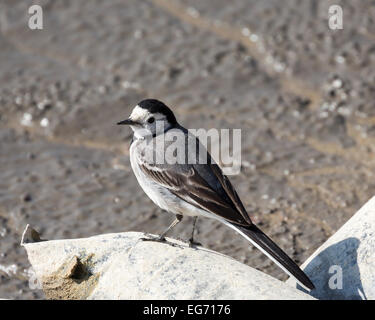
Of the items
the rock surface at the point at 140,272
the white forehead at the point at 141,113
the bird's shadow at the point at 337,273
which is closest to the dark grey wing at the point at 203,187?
the rock surface at the point at 140,272

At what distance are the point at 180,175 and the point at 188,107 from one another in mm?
3412

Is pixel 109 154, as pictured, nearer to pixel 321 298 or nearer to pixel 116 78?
pixel 116 78

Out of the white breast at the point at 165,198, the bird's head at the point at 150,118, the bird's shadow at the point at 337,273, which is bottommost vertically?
the bird's shadow at the point at 337,273

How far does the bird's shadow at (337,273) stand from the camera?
5520mm

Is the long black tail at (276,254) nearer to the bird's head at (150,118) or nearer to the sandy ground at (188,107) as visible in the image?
the bird's head at (150,118)

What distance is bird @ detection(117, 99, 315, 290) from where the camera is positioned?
5.69 m

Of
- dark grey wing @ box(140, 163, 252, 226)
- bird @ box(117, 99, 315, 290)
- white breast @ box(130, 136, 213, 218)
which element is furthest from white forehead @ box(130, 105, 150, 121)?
dark grey wing @ box(140, 163, 252, 226)

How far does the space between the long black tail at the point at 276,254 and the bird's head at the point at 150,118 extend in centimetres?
126

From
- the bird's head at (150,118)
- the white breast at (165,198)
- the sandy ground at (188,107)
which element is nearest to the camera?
the white breast at (165,198)

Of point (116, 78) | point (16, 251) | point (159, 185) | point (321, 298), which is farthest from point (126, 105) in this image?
point (321, 298)

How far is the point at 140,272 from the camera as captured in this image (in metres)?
5.34

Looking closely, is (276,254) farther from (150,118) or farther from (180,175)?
(150,118)

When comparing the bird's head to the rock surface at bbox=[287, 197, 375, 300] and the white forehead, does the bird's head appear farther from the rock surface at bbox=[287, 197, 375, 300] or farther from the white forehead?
the rock surface at bbox=[287, 197, 375, 300]

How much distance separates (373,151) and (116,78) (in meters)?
3.44
